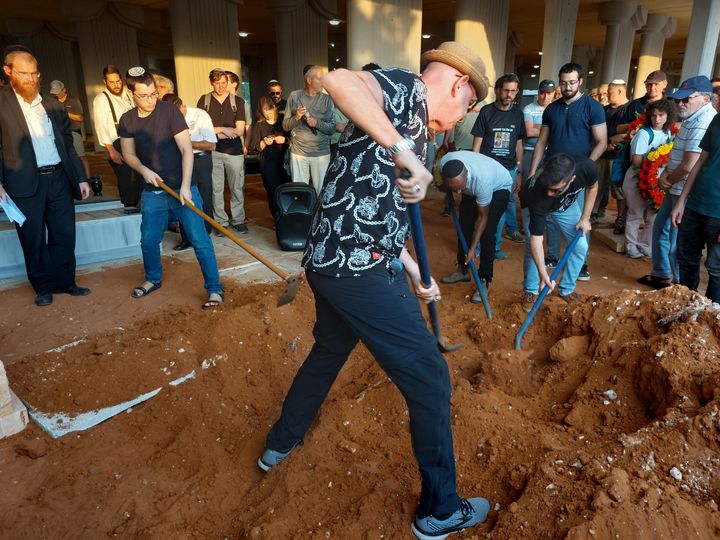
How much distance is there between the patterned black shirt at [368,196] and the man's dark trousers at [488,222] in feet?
8.98

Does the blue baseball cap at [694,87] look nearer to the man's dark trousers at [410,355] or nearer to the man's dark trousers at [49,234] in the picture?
the man's dark trousers at [410,355]

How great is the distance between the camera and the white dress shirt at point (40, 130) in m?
4.09

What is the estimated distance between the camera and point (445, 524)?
2039 mm

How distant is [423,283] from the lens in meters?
2.17

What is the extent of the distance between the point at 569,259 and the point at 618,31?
15.3 m

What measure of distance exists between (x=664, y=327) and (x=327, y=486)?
2.34 m

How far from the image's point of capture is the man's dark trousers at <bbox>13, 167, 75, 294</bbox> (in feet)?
13.8

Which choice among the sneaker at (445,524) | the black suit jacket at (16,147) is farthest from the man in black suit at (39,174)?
the sneaker at (445,524)

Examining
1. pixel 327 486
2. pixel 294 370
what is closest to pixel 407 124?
pixel 327 486

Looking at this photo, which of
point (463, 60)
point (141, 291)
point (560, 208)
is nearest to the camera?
point (463, 60)

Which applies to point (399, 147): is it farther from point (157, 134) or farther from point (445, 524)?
point (157, 134)

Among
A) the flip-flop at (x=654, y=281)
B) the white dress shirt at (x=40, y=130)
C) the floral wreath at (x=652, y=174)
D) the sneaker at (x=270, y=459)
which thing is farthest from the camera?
the floral wreath at (x=652, y=174)

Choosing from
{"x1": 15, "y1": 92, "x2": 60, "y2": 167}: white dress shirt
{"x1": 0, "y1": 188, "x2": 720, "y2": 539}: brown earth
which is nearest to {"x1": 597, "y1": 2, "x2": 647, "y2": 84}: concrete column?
{"x1": 0, "y1": 188, "x2": 720, "y2": 539}: brown earth

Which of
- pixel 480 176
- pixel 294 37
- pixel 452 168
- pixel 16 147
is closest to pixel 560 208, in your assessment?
pixel 480 176
